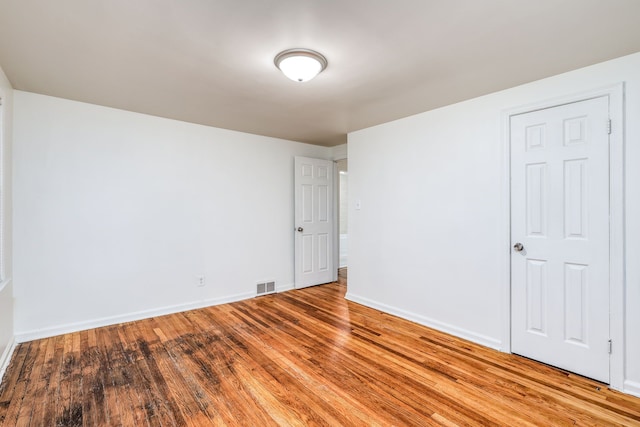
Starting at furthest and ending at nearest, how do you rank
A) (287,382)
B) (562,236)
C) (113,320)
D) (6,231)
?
(113,320)
(6,231)
(562,236)
(287,382)

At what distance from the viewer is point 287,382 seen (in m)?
2.16

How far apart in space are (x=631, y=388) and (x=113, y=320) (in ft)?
14.8

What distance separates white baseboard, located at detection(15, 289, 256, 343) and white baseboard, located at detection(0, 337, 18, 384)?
0.10 metres

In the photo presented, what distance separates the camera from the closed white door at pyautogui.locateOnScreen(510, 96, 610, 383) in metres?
2.19

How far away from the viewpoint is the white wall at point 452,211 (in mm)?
2072

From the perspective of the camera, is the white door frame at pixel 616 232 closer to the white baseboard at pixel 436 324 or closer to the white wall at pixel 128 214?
the white baseboard at pixel 436 324

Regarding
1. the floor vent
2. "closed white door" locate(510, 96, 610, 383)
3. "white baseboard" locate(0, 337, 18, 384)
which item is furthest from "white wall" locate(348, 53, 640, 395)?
"white baseboard" locate(0, 337, 18, 384)

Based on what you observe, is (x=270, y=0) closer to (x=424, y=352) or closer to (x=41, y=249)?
(x=424, y=352)

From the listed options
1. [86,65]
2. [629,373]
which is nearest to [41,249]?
[86,65]

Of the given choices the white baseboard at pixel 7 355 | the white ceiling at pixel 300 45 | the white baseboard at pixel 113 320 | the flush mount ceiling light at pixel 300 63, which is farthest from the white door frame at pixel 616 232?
the white baseboard at pixel 7 355

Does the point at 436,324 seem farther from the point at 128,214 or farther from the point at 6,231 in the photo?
the point at 6,231

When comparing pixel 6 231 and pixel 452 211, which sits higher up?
pixel 452 211

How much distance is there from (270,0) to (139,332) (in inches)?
125

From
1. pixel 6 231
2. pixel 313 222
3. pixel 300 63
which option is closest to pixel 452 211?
pixel 300 63
